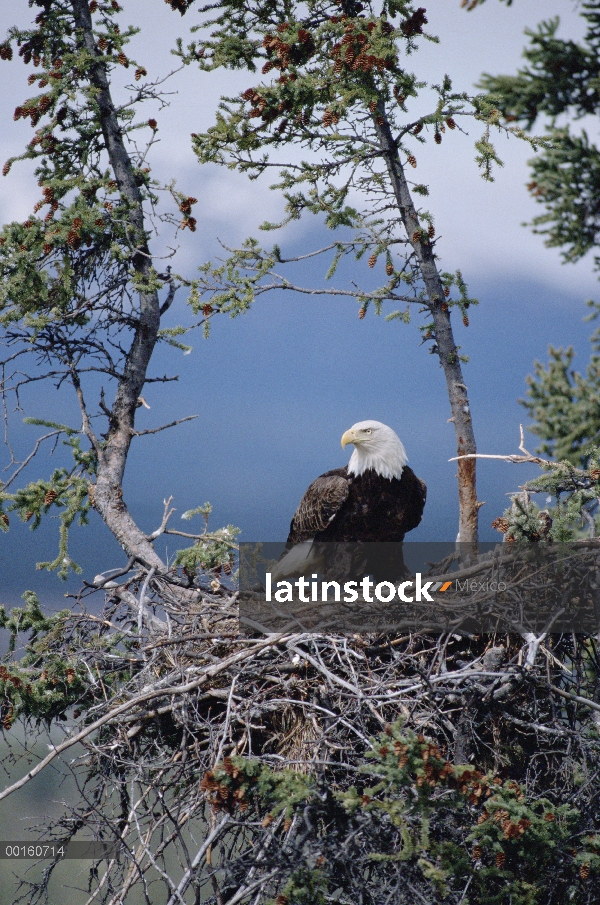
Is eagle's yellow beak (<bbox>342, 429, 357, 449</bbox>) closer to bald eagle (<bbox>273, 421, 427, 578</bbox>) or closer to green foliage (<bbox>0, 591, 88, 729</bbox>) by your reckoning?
bald eagle (<bbox>273, 421, 427, 578</bbox>)

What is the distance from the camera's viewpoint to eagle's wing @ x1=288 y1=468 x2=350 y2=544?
7.38 m

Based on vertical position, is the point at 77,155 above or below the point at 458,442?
above

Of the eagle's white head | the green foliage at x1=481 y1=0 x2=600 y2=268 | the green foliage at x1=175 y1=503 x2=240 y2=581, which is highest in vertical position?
the green foliage at x1=481 y1=0 x2=600 y2=268

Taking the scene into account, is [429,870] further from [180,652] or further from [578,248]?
[578,248]

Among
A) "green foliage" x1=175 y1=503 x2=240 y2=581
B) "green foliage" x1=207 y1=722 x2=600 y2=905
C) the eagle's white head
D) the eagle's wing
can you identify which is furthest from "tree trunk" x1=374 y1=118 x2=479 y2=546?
"green foliage" x1=207 y1=722 x2=600 y2=905

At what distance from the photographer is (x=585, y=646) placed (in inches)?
206

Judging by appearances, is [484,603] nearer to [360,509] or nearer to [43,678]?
[360,509]

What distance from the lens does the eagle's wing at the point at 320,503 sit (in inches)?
291

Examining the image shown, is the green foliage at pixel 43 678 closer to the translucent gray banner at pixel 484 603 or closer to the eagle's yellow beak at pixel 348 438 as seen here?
the translucent gray banner at pixel 484 603

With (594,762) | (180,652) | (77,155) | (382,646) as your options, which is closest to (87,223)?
(77,155)

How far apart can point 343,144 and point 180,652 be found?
5.42m

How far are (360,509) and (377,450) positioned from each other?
1.79ft

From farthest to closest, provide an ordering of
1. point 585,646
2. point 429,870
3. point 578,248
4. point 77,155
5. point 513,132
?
point 77,155
point 513,132
point 585,646
point 578,248
point 429,870

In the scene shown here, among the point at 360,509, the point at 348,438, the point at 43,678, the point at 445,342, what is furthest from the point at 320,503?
the point at 43,678
